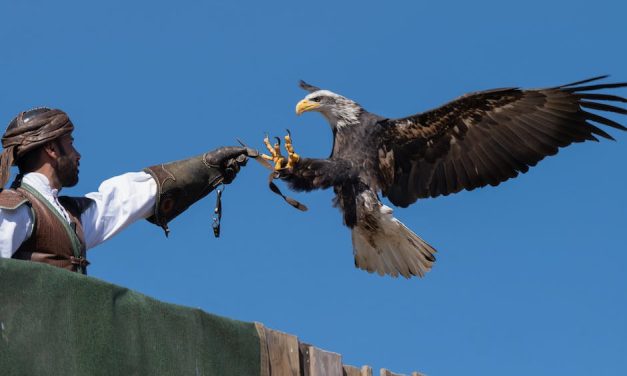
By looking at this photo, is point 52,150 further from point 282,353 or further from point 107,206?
point 282,353

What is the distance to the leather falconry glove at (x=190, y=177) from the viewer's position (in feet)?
11.9

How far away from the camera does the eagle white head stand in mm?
6867

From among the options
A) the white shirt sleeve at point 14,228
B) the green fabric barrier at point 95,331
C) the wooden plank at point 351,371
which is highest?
the white shirt sleeve at point 14,228

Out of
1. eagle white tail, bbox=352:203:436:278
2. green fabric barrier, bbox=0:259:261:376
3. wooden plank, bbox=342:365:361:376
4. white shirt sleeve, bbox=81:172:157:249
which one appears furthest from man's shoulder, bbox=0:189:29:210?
eagle white tail, bbox=352:203:436:278

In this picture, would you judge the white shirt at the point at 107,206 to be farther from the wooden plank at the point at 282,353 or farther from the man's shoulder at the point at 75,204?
the wooden plank at the point at 282,353

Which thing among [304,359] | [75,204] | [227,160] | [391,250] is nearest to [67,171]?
[75,204]

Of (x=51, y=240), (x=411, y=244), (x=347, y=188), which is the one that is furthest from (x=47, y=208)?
(x=411, y=244)

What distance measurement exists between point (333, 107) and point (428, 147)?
721mm

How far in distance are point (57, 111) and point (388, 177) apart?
401 cm

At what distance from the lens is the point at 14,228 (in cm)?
287

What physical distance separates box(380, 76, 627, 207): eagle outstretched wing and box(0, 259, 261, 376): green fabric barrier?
4.22 m

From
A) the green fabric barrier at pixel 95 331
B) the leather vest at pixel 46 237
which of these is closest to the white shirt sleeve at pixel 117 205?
the leather vest at pixel 46 237

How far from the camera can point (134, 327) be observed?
262cm

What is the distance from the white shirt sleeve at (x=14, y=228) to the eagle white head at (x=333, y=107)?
4.02m
